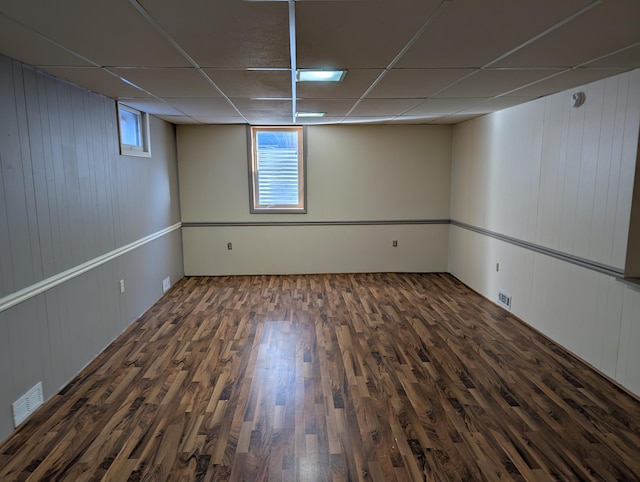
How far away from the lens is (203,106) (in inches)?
162

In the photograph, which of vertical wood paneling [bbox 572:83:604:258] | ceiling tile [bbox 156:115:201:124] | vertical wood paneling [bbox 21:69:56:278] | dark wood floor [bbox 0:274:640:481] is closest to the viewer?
dark wood floor [bbox 0:274:640:481]

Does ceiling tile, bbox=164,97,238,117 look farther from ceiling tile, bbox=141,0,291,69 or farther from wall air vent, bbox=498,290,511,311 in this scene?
wall air vent, bbox=498,290,511,311

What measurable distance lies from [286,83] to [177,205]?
11.1 ft

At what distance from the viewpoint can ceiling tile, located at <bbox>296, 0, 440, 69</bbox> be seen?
1667 mm

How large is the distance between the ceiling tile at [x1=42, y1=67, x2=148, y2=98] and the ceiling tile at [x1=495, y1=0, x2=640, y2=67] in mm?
2665

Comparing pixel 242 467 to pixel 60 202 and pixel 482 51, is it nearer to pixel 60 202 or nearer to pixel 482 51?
pixel 60 202

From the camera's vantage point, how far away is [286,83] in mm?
3086

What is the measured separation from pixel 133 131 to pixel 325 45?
3.09m

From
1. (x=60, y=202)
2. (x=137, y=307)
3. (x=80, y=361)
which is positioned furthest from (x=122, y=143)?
(x=80, y=361)

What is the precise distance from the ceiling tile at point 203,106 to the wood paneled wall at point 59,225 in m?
0.62

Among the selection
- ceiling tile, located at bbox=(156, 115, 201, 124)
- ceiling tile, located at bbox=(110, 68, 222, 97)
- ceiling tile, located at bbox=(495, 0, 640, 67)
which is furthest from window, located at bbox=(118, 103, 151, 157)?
ceiling tile, located at bbox=(495, 0, 640, 67)

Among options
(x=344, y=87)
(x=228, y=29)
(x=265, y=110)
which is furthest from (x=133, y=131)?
(x=228, y=29)

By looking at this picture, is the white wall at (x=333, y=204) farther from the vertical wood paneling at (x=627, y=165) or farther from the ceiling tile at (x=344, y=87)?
the vertical wood paneling at (x=627, y=165)

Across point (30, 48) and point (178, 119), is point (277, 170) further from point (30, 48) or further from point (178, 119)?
point (30, 48)
